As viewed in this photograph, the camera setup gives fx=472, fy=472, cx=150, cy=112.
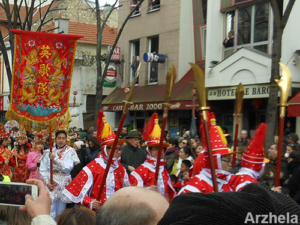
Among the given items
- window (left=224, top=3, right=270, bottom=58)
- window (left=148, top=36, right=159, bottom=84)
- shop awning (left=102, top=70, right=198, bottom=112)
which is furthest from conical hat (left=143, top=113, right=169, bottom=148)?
window (left=148, top=36, right=159, bottom=84)

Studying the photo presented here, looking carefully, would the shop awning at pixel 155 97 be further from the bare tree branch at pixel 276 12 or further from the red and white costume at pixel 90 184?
the red and white costume at pixel 90 184

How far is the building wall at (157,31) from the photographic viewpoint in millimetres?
19688

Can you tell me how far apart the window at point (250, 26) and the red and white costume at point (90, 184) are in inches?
404

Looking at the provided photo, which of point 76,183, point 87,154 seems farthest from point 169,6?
point 76,183

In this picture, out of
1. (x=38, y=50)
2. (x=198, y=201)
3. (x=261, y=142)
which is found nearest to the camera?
(x=198, y=201)

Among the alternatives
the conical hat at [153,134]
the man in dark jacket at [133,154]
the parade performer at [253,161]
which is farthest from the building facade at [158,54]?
the parade performer at [253,161]

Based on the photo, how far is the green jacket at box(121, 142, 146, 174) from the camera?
8.51 m

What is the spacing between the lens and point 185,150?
863cm

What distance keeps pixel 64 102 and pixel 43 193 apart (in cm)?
568

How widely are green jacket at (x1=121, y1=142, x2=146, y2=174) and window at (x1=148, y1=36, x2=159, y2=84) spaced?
471 inches

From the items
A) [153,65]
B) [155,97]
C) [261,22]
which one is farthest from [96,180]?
[153,65]

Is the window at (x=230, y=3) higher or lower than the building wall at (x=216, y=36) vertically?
higher

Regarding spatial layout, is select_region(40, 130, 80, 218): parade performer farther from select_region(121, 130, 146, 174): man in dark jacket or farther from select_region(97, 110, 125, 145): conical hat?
select_region(97, 110, 125, 145): conical hat

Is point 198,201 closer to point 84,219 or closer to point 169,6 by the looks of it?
point 84,219
